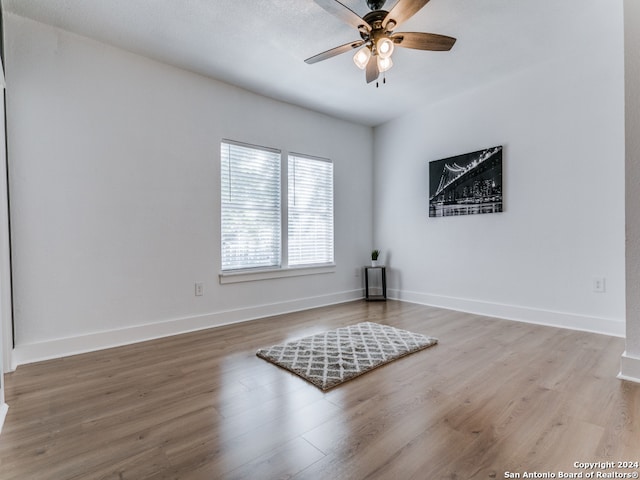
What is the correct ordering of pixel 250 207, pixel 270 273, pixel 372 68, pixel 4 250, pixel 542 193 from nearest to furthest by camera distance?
pixel 4 250, pixel 372 68, pixel 542 193, pixel 250 207, pixel 270 273

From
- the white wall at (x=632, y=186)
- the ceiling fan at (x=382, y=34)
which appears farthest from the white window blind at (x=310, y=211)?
the white wall at (x=632, y=186)

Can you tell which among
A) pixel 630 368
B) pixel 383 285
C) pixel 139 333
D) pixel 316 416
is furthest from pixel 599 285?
pixel 139 333

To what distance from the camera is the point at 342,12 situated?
78.6 inches

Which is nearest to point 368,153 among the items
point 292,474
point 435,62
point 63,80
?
point 435,62

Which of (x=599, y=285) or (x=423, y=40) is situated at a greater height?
(x=423, y=40)

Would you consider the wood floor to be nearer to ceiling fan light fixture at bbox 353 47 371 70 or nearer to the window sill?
the window sill

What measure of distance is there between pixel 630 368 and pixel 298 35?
339 centimetres

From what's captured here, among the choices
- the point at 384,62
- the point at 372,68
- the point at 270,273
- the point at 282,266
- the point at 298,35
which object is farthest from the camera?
the point at 282,266

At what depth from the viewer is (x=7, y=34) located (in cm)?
239

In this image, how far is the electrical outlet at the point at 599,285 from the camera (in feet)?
9.61

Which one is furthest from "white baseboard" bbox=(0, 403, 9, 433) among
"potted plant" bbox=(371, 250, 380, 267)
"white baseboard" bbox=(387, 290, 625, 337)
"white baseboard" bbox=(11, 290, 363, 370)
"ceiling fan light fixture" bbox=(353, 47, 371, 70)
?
"white baseboard" bbox=(387, 290, 625, 337)

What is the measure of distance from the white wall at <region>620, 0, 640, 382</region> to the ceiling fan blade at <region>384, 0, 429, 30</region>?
1.39 meters

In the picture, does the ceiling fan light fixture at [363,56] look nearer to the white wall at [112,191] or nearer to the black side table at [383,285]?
the white wall at [112,191]

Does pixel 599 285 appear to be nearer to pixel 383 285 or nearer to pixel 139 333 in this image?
pixel 383 285
